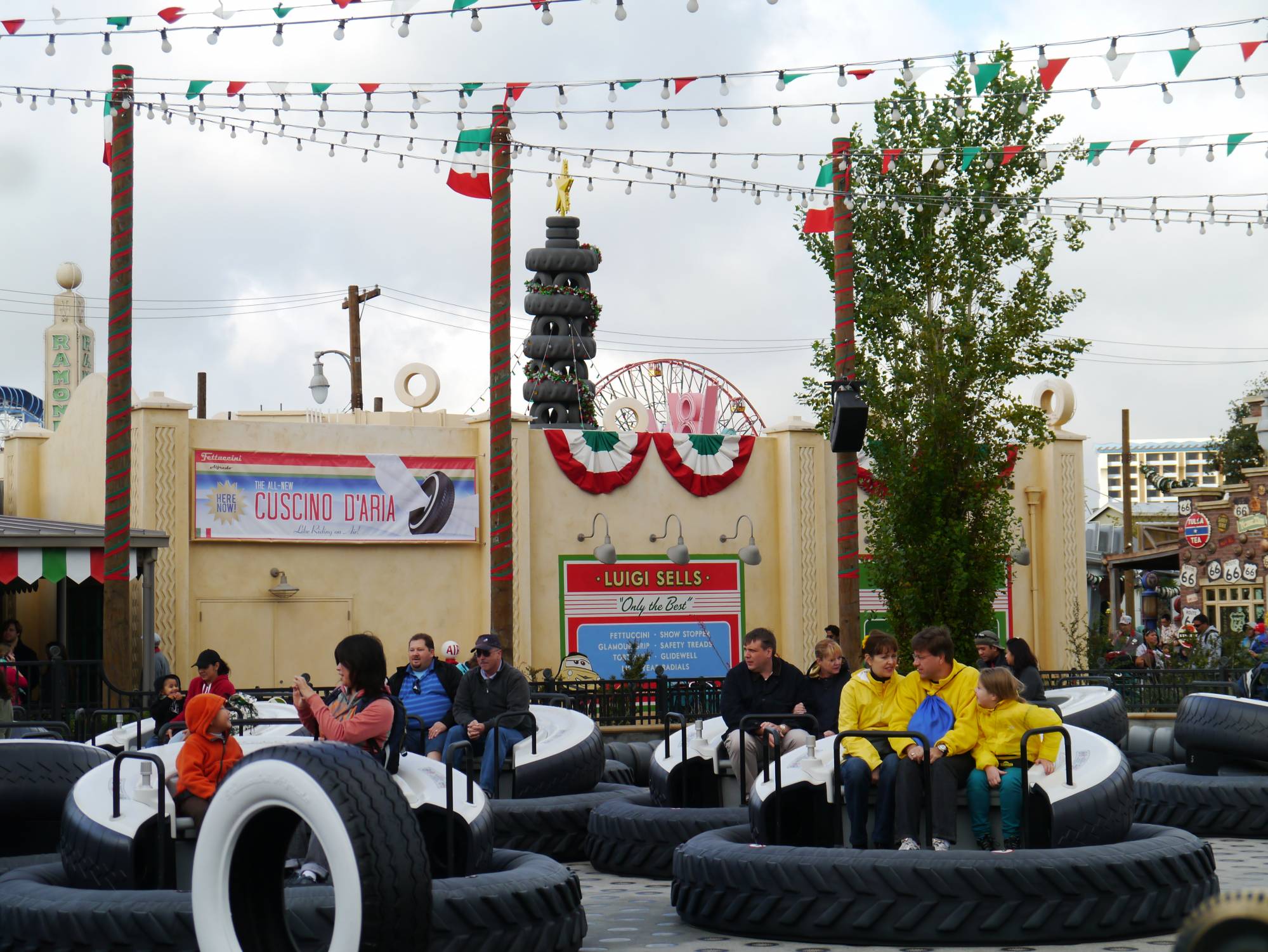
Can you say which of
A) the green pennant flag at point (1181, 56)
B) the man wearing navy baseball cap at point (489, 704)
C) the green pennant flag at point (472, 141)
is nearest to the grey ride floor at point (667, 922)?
the man wearing navy baseball cap at point (489, 704)

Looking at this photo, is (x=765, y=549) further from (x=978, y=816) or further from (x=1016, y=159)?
(x=978, y=816)

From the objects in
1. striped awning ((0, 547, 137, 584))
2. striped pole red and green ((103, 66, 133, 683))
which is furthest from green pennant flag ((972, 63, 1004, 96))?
striped awning ((0, 547, 137, 584))

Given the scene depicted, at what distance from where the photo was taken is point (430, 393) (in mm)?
27094

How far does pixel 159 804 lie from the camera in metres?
7.52

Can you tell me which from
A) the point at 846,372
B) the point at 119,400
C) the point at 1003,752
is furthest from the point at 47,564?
the point at 1003,752

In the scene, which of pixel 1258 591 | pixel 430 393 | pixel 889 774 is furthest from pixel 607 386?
pixel 889 774

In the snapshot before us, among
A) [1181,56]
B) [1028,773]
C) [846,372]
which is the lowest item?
[1028,773]

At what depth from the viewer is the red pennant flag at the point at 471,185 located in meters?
17.4

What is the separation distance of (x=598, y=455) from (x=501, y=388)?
793cm

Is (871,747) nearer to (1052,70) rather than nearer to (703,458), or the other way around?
(1052,70)

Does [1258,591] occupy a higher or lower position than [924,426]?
lower

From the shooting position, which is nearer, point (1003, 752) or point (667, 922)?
point (1003, 752)

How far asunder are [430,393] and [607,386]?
5607mm

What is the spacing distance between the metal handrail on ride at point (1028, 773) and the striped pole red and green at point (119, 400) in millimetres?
10113
